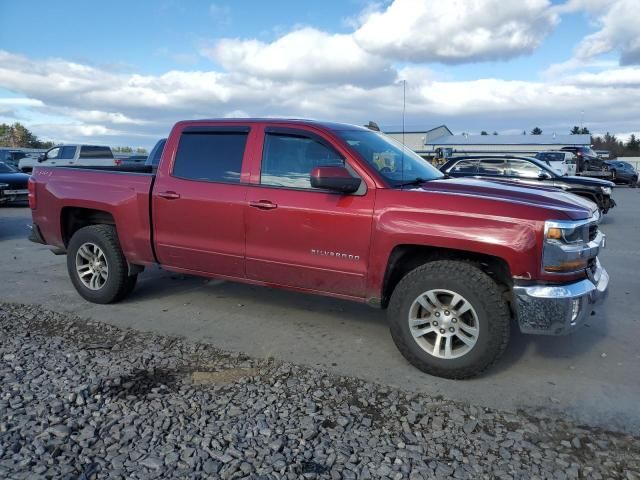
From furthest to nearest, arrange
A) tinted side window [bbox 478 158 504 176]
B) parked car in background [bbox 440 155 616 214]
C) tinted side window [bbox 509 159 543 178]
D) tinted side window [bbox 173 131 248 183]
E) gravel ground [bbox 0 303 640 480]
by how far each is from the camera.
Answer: tinted side window [bbox 478 158 504 176] < tinted side window [bbox 509 159 543 178] < parked car in background [bbox 440 155 616 214] < tinted side window [bbox 173 131 248 183] < gravel ground [bbox 0 303 640 480]

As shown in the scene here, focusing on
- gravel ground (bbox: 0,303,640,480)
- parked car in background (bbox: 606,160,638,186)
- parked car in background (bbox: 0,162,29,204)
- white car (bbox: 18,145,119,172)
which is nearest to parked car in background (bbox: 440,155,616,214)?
gravel ground (bbox: 0,303,640,480)

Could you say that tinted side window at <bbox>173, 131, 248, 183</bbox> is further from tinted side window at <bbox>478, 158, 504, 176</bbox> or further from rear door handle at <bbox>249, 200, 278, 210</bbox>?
tinted side window at <bbox>478, 158, 504, 176</bbox>

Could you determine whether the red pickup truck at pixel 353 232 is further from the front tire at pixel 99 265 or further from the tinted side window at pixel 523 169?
the tinted side window at pixel 523 169

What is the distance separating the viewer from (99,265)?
225 inches

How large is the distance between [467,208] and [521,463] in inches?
67.7

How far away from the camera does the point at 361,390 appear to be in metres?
3.75

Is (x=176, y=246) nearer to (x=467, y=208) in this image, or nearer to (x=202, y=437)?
(x=202, y=437)

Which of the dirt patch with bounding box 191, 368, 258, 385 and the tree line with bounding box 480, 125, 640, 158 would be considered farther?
the tree line with bounding box 480, 125, 640, 158

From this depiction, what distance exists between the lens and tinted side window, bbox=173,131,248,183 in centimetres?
492

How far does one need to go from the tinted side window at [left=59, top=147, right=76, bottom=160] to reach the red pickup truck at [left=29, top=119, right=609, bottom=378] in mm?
17393

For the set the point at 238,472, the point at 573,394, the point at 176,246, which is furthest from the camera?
the point at 176,246

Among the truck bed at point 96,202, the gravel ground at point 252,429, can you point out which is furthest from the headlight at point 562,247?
the truck bed at point 96,202

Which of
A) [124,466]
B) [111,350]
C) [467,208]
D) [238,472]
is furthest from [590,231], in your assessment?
[111,350]

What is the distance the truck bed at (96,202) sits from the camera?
5324 millimetres
